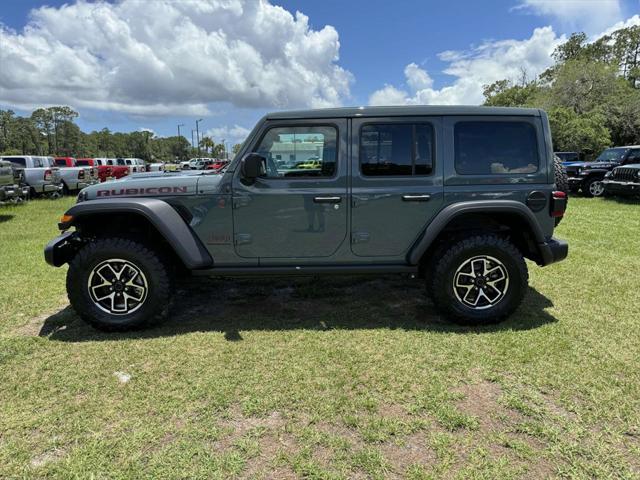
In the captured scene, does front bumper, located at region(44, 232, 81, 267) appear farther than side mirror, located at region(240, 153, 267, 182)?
Yes

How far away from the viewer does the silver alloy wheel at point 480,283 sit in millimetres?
3793

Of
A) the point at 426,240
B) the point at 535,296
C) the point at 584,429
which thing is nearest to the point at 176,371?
the point at 426,240

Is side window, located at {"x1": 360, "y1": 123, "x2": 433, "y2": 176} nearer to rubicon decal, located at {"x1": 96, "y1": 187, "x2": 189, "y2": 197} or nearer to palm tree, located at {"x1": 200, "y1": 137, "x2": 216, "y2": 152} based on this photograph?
rubicon decal, located at {"x1": 96, "y1": 187, "x2": 189, "y2": 197}

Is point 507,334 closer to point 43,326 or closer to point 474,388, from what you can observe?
point 474,388

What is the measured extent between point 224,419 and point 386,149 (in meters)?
2.47

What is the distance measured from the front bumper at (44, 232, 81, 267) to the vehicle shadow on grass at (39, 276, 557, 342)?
0.63 meters

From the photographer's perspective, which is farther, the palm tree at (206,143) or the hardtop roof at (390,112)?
the palm tree at (206,143)

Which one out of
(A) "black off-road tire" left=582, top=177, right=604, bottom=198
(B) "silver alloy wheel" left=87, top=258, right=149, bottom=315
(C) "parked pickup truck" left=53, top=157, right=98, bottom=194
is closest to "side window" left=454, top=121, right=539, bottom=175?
(B) "silver alloy wheel" left=87, top=258, right=149, bottom=315

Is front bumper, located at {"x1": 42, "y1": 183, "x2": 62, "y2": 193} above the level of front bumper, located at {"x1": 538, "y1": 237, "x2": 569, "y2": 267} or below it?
above

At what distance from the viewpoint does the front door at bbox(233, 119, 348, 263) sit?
12.1 feet

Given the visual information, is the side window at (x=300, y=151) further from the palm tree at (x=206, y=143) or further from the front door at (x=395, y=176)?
the palm tree at (x=206, y=143)

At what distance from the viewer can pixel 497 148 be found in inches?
149

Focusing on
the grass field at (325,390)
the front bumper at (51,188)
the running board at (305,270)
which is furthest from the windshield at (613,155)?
the front bumper at (51,188)

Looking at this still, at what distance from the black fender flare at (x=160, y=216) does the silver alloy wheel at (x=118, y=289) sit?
457 millimetres
